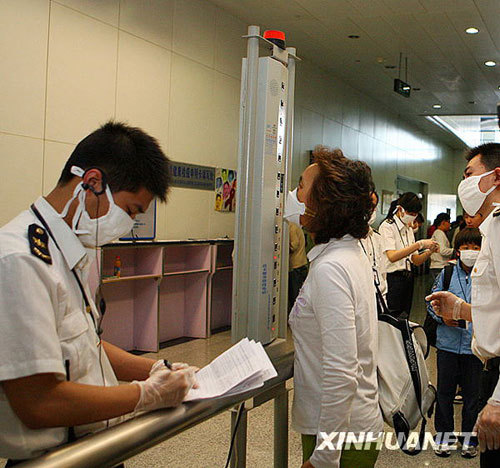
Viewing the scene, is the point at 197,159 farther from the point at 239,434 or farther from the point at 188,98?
the point at 239,434

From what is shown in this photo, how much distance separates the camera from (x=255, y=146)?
274 centimetres

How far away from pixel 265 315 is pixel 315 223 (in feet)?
3.67

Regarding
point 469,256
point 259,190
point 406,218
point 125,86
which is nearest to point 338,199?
point 259,190

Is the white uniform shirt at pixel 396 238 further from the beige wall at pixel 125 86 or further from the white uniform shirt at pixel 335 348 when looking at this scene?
the white uniform shirt at pixel 335 348

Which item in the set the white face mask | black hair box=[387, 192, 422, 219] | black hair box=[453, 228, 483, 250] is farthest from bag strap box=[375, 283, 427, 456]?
black hair box=[387, 192, 422, 219]

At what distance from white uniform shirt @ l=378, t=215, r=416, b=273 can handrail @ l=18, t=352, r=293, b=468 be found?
4.25 meters

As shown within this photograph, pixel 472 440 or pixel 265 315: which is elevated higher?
pixel 265 315

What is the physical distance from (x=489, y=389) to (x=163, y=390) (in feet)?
5.99

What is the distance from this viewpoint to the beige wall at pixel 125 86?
182 inches

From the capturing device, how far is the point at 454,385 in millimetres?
3664

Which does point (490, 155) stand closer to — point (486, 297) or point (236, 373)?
point (486, 297)

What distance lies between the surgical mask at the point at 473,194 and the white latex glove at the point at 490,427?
0.92 meters

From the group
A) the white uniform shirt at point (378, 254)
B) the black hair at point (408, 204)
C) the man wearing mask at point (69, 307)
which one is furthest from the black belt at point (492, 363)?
the black hair at point (408, 204)

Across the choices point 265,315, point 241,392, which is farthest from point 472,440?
point 241,392
